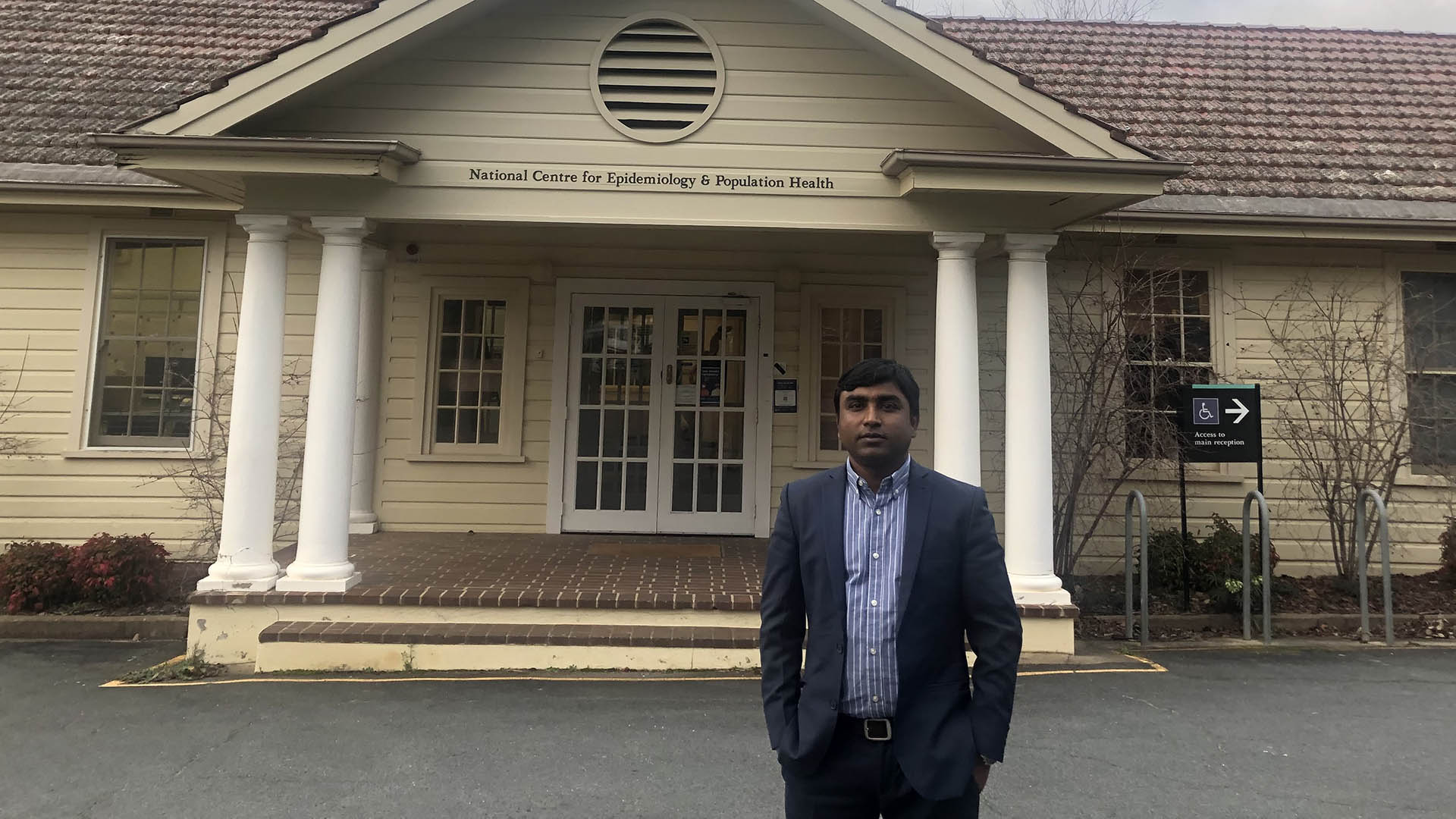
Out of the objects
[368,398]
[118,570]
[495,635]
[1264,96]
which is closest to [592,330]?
[368,398]

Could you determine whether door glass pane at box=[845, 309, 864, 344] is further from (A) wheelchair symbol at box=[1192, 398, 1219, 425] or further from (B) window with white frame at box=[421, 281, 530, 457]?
(B) window with white frame at box=[421, 281, 530, 457]

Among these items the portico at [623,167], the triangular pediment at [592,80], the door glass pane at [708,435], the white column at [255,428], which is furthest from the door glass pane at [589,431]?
the triangular pediment at [592,80]

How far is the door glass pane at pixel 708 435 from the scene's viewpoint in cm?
870

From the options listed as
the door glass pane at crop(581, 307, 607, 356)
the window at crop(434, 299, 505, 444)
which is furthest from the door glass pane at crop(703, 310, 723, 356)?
the window at crop(434, 299, 505, 444)

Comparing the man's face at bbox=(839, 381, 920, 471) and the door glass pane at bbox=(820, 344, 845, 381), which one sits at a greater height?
the door glass pane at bbox=(820, 344, 845, 381)

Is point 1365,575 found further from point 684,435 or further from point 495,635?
point 495,635

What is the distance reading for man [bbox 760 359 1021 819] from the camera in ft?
7.11

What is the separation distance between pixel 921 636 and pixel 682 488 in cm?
658

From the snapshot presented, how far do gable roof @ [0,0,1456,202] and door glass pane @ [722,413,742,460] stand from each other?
4.23m

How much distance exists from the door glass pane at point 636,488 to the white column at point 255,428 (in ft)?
11.4

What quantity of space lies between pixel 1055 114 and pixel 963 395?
1990 millimetres

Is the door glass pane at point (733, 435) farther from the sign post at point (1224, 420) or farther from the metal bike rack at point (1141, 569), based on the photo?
the sign post at point (1224, 420)

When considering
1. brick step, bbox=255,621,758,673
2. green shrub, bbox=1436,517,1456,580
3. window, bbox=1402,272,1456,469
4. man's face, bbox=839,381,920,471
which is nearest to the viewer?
man's face, bbox=839,381,920,471

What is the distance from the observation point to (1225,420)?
6.98m
